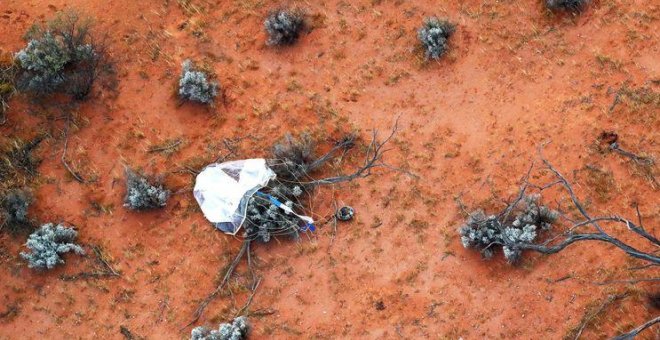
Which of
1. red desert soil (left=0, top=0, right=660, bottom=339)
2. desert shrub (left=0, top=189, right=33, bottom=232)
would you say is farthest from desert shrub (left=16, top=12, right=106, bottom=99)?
desert shrub (left=0, top=189, right=33, bottom=232)

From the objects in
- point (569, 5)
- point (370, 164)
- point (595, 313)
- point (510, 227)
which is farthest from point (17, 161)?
point (569, 5)

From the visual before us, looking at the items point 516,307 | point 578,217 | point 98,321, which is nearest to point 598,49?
point 578,217

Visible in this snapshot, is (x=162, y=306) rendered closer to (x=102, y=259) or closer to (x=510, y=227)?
(x=102, y=259)

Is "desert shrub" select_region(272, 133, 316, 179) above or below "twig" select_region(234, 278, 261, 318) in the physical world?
above

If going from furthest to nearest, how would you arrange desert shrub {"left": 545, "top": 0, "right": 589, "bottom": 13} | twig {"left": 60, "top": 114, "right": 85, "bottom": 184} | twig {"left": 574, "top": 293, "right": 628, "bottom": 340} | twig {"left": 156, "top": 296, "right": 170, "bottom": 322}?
twig {"left": 60, "top": 114, "right": 85, "bottom": 184}
desert shrub {"left": 545, "top": 0, "right": 589, "bottom": 13}
twig {"left": 156, "top": 296, "right": 170, "bottom": 322}
twig {"left": 574, "top": 293, "right": 628, "bottom": 340}

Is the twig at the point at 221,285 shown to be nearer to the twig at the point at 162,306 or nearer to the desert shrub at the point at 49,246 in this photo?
the twig at the point at 162,306

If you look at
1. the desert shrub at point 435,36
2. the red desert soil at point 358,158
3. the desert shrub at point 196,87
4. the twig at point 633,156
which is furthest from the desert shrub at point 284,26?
the twig at point 633,156

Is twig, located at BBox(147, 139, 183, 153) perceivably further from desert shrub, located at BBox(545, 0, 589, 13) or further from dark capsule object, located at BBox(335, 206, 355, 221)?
desert shrub, located at BBox(545, 0, 589, 13)
